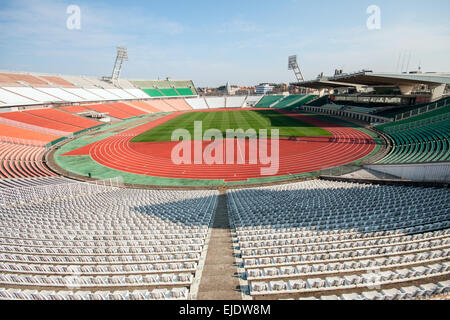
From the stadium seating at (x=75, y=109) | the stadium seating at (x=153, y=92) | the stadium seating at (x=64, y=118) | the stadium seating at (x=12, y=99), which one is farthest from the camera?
the stadium seating at (x=153, y=92)

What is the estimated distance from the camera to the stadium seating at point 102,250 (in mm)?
5453

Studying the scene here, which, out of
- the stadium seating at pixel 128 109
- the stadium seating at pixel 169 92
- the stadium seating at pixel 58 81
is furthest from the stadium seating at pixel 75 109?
the stadium seating at pixel 169 92

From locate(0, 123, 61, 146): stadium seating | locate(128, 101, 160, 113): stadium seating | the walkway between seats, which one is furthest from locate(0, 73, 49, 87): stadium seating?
the walkway between seats

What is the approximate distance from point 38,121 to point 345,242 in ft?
158

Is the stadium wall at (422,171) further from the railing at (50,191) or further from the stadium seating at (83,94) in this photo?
the stadium seating at (83,94)

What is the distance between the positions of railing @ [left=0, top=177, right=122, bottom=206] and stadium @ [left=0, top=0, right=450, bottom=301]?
0.12 metres

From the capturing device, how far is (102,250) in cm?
732

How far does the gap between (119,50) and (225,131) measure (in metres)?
68.5

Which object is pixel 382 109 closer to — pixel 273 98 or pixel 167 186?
pixel 167 186

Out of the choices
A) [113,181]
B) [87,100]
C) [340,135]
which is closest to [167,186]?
[113,181]

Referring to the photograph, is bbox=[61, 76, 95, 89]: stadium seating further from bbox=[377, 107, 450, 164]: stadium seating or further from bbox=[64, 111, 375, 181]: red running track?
bbox=[377, 107, 450, 164]: stadium seating

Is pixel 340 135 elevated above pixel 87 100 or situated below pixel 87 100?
below

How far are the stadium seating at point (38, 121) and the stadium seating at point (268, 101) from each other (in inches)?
2586
